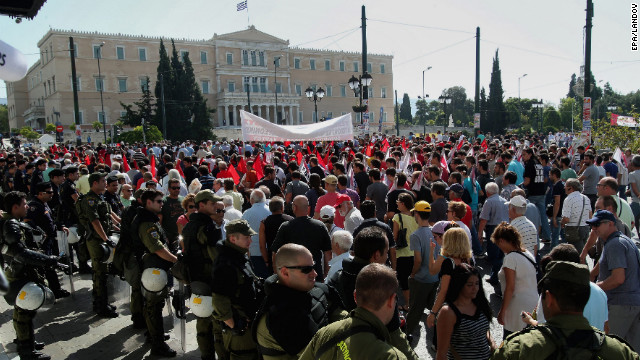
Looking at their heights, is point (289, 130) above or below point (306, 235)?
above

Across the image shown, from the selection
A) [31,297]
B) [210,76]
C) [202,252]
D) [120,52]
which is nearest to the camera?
[202,252]

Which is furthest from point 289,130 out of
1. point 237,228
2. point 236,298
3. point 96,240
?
point 236,298

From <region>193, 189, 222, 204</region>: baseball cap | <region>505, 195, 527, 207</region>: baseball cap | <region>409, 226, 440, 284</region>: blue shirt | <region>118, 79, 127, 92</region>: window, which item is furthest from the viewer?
<region>118, 79, 127, 92</region>: window

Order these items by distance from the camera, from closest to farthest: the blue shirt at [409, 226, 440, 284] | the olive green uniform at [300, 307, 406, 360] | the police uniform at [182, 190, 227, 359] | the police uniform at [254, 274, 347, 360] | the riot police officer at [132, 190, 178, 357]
Result: the olive green uniform at [300, 307, 406, 360]
the police uniform at [254, 274, 347, 360]
the police uniform at [182, 190, 227, 359]
the riot police officer at [132, 190, 178, 357]
the blue shirt at [409, 226, 440, 284]

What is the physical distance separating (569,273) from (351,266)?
1.57 m

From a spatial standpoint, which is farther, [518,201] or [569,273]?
[518,201]

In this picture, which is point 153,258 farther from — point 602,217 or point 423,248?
point 602,217

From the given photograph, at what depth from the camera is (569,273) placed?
7.72 ft

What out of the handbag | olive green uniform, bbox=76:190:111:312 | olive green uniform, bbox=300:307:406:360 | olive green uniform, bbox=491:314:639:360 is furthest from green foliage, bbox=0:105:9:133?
olive green uniform, bbox=491:314:639:360

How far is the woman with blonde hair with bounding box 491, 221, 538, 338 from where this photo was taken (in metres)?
3.98

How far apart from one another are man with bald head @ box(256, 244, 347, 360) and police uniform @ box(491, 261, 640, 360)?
1055mm

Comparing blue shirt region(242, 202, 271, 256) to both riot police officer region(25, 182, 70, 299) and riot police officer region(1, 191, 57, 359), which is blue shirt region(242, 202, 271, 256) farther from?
riot police officer region(25, 182, 70, 299)

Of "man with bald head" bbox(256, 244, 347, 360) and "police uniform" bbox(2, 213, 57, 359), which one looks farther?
"police uniform" bbox(2, 213, 57, 359)

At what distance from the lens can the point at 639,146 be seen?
628 inches
